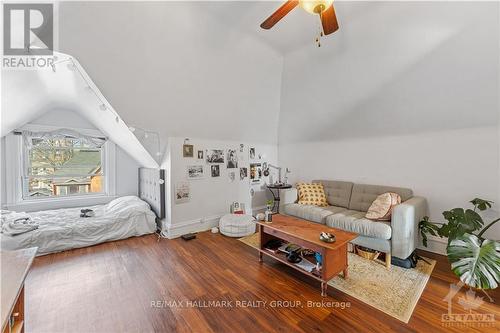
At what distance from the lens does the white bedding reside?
270 centimetres

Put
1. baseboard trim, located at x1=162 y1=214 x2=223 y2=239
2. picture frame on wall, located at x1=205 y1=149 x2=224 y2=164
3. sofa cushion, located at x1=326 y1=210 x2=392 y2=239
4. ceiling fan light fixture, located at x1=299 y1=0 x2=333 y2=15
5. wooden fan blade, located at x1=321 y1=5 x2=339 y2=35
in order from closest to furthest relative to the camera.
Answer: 1. ceiling fan light fixture, located at x1=299 y1=0 x2=333 y2=15
2. wooden fan blade, located at x1=321 y1=5 x2=339 y2=35
3. sofa cushion, located at x1=326 y1=210 x2=392 y2=239
4. baseboard trim, located at x1=162 y1=214 x2=223 y2=239
5. picture frame on wall, located at x1=205 y1=149 x2=224 y2=164

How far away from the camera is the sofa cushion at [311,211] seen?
3051 millimetres

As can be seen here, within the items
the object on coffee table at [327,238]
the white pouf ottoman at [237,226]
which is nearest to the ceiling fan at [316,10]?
the object on coffee table at [327,238]

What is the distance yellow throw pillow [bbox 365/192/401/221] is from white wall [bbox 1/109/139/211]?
429cm

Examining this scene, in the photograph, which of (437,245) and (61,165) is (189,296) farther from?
(61,165)

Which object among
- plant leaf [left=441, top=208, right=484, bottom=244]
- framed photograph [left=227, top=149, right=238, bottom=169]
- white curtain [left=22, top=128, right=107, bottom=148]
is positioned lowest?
plant leaf [left=441, top=208, right=484, bottom=244]

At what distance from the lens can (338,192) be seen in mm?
3641

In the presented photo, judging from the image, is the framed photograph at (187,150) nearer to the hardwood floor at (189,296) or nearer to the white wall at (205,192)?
the white wall at (205,192)

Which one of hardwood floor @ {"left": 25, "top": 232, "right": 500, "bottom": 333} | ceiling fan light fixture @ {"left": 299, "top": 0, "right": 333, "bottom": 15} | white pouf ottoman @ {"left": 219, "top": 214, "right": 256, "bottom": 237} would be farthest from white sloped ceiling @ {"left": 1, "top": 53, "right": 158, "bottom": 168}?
ceiling fan light fixture @ {"left": 299, "top": 0, "right": 333, "bottom": 15}

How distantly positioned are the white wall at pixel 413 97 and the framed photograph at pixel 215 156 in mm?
1499

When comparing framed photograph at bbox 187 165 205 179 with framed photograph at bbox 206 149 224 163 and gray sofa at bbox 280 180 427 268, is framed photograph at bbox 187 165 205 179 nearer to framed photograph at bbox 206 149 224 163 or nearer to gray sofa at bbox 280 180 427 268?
framed photograph at bbox 206 149 224 163

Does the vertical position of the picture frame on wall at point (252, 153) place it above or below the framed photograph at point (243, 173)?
above

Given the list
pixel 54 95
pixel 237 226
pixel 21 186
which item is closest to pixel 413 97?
pixel 237 226

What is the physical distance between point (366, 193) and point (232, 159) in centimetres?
235
